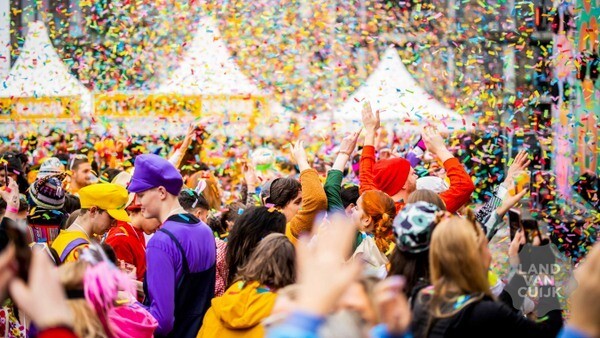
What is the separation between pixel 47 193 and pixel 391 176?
8.40 feet

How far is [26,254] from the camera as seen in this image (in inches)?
125

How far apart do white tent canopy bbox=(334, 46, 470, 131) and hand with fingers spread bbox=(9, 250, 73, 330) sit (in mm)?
11698

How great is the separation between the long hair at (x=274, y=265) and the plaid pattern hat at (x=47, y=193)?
2798 mm

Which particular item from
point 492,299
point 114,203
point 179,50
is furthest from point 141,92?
point 492,299

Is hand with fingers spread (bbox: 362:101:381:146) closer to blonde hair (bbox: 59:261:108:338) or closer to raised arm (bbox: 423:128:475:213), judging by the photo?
raised arm (bbox: 423:128:475:213)

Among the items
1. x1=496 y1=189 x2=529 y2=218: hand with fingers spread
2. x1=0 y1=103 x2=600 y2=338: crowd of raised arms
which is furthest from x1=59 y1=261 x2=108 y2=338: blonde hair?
x1=496 y1=189 x2=529 y2=218: hand with fingers spread

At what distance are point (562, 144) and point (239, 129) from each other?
5.40 metres

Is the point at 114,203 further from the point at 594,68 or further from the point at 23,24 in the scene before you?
the point at 23,24

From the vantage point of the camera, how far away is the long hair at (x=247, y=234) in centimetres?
577

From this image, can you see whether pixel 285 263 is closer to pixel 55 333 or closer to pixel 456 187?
pixel 55 333

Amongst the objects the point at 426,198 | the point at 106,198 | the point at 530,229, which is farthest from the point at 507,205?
the point at 106,198

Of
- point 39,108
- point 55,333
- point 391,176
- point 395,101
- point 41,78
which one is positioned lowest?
point 395,101

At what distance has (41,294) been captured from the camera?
303 cm

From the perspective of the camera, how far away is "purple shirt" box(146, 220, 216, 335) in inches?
217
